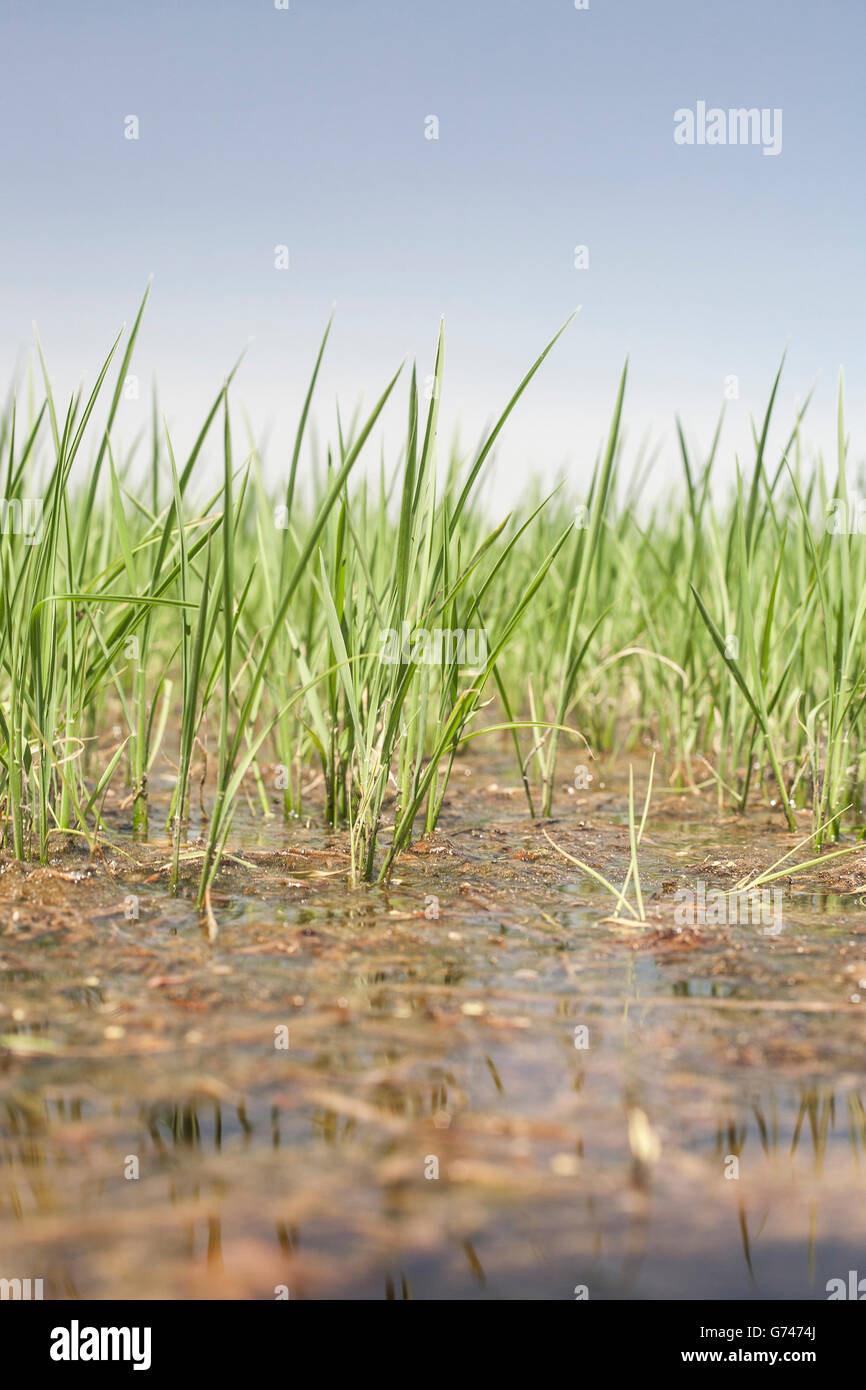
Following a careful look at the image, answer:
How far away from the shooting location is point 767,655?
8.16 feet

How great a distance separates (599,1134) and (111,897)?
1.02m

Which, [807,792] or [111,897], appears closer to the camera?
Answer: [111,897]

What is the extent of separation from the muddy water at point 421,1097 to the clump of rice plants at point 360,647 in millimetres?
226

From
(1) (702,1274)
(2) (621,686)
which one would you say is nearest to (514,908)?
(1) (702,1274)

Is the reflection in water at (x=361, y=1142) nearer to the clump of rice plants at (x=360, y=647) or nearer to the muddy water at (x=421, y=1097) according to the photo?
the muddy water at (x=421, y=1097)

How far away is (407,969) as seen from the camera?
1421 mm

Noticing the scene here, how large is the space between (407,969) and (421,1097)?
14.3 inches

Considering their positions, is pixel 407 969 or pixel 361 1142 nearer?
pixel 361 1142

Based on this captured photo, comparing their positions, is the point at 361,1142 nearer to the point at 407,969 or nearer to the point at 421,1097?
the point at 421,1097

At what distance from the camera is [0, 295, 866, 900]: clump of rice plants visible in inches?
69.4

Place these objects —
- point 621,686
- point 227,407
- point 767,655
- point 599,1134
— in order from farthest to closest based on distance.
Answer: point 621,686
point 767,655
point 227,407
point 599,1134

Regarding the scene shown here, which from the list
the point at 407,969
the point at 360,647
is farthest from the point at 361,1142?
the point at 360,647

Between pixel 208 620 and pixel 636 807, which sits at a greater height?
pixel 208 620
